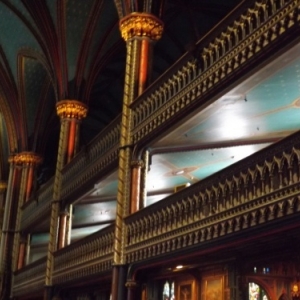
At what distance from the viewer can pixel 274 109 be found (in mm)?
9680

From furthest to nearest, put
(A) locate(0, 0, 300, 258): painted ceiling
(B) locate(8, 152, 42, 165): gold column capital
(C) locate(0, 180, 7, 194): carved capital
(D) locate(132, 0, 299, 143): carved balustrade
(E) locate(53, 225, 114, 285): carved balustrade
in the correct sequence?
(C) locate(0, 180, 7, 194): carved capital → (B) locate(8, 152, 42, 165): gold column capital → (E) locate(53, 225, 114, 285): carved balustrade → (A) locate(0, 0, 300, 258): painted ceiling → (D) locate(132, 0, 299, 143): carved balustrade

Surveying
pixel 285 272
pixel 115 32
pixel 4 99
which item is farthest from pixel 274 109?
pixel 4 99

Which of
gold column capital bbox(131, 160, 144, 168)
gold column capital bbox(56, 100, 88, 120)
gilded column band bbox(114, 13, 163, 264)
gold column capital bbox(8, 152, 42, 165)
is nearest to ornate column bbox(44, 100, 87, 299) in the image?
gold column capital bbox(56, 100, 88, 120)

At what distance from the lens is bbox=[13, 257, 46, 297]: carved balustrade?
15.5m

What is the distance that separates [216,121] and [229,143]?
174 centimetres

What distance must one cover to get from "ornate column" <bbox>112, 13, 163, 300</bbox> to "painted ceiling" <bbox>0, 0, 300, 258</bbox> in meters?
0.43

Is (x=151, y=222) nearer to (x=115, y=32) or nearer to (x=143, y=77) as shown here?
(x=143, y=77)

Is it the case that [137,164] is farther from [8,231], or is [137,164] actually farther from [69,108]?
[8,231]

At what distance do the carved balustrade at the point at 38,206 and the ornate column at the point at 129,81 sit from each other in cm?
584

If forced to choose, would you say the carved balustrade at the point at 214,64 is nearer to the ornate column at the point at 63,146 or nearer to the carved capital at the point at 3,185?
the ornate column at the point at 63,146

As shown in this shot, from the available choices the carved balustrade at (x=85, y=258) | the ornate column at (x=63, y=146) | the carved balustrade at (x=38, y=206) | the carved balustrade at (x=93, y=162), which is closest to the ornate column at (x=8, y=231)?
the carved balustrade at (x=38, y=206)

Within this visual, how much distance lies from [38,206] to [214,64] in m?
10.6

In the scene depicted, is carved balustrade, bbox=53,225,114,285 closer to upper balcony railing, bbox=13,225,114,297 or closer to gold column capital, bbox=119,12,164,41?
upper balcony railing, bbox=13,225,114,297

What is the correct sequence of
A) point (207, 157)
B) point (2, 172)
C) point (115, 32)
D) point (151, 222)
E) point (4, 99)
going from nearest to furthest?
point (151, 222) < point (207, 157) < point (115, 32) < point (4, 99) < point (2, 172)
